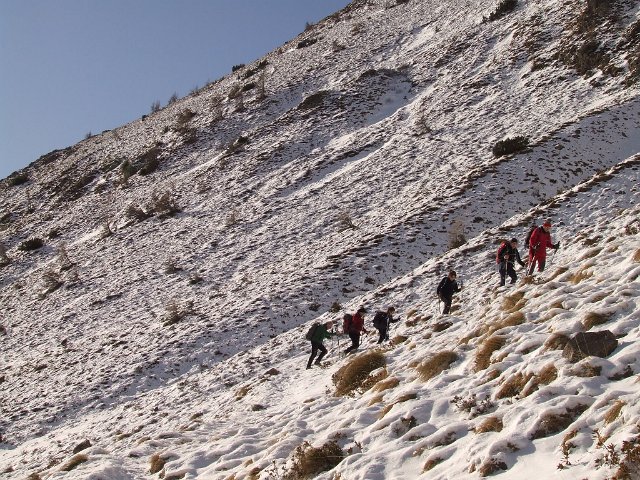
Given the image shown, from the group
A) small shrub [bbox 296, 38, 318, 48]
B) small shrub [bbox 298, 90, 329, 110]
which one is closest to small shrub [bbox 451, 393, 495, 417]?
small shrub [bbox 298, 90, 329, 110]

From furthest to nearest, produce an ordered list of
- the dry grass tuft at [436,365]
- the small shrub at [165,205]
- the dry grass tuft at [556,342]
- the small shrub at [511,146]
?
1. the small shrub at [165,205]
2. the small shrub at [511,146]
3. the dry grass tuft at [436,365]
4. the dry grass tuft at [556,342]

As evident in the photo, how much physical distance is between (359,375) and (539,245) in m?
5.95

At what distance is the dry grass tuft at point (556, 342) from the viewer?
708cm

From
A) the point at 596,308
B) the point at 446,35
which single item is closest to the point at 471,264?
the point at 596,308

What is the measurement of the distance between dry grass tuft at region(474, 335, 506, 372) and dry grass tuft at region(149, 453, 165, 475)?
5.52m

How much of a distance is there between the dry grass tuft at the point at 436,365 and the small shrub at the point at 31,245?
95.4ft

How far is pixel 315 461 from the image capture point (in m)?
7.06

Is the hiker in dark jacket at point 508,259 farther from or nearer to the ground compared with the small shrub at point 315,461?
farther from the ground

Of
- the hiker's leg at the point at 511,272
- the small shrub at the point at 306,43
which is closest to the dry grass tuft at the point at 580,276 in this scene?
the hiker's leg at the point at 511,272

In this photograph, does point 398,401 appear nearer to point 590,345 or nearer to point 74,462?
point 590,345

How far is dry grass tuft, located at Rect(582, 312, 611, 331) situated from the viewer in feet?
24.2

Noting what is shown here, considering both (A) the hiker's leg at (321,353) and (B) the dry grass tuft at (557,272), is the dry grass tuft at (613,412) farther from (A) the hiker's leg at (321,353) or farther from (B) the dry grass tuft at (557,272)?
(A) the hiker's leg at (321,353)

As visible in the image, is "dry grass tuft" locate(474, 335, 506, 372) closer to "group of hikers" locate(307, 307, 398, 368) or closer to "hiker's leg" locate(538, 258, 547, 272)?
"group of hikers" locate(307, 307, 398, 368)

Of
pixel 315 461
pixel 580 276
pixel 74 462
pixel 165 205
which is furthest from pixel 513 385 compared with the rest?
pixel 165 205
